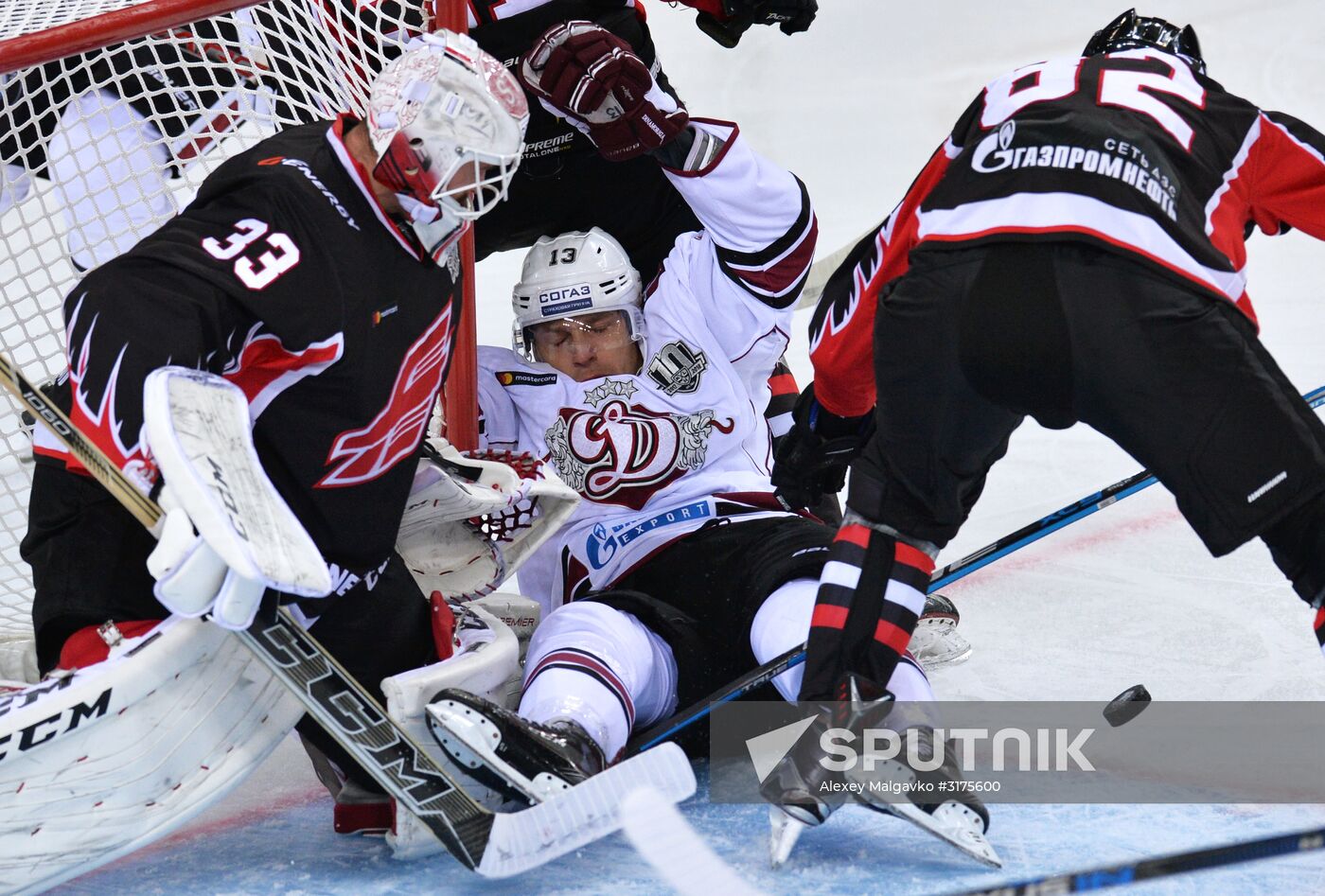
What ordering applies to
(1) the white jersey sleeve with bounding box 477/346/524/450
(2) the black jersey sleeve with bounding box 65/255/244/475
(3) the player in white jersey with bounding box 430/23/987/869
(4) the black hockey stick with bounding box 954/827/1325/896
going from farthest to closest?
(1) the white jersey sleeve with bounding box 477/346/524/450
(3) the player in white jersey with bounding box 430/23/987/869
(2) the black jersey sleeve with bounding box 65/255/244/475
(4) the black hockey stick with bounding box 954/827/1325/896

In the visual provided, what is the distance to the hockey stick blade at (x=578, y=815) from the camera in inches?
74.7

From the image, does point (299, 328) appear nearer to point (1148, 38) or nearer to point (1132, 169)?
point (1132, 169)

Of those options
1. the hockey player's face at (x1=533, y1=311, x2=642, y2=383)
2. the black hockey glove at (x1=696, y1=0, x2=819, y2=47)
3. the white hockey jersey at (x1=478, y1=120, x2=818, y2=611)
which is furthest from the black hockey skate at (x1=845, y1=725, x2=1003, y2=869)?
the black hockey glove at (x1=696, y1=0, x2=819, y2=47)

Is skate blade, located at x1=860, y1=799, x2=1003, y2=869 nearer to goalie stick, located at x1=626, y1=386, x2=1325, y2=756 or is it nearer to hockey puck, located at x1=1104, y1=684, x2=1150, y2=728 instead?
goalie stick, located at x1=626, y1=386, x2=1325, y2=756

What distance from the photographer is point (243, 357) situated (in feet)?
6.23

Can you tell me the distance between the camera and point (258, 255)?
72.8 inches

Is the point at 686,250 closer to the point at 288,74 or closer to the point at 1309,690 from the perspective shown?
the point at 288,74

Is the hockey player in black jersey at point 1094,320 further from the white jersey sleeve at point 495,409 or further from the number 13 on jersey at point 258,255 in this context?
the white jersey sleeve at point 495,409

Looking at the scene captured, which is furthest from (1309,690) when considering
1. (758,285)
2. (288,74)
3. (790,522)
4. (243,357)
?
(288,74)

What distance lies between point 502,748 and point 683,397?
87cm

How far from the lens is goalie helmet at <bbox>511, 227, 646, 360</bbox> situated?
270 centimetres

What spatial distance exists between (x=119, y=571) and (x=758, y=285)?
1.27 meters

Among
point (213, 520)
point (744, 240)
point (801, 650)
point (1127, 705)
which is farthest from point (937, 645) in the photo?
point (213, 520)

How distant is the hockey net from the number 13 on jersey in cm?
58
